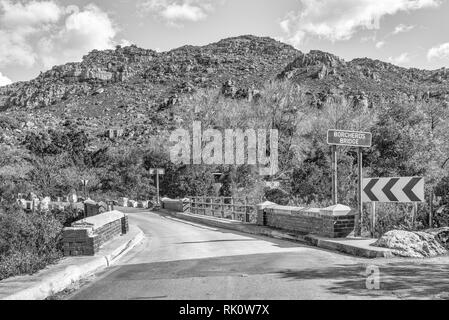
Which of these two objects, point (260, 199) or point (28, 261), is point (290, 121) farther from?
point (28, 261)

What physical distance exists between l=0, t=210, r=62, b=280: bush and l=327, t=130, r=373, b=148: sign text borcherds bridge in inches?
281

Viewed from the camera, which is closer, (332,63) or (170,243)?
(170,243)

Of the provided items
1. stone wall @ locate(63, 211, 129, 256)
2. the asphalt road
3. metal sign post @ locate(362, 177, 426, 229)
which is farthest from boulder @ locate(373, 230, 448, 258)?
stone wall @ locate(63, 211, 129, 256)

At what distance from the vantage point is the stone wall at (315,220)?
40.8 feet

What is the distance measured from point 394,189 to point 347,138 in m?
1.90

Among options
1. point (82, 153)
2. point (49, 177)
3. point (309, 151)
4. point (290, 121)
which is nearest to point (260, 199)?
point (309, 151)

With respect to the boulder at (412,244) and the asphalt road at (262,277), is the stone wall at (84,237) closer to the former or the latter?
the asphalt road at (262,277)

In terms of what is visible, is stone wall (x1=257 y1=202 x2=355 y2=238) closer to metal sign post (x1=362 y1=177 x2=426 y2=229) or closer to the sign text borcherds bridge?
metal sign post (x1=362 y1=177 x2=426 y2=229)

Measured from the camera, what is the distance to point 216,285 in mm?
7062

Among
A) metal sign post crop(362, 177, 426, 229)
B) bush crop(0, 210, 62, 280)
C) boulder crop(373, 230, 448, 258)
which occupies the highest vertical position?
metal sign post crop(362, 177, 426, 229)

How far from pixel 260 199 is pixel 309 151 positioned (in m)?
6.20

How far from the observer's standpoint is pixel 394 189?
1159 centimetres

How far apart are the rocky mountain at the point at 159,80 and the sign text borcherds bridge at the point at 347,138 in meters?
54.0

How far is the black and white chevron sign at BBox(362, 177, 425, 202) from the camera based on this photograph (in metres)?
11.3
